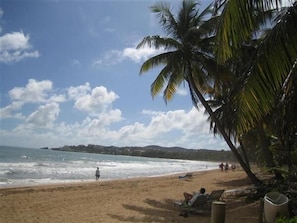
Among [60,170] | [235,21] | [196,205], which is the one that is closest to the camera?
[235,21]

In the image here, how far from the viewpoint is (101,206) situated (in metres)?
11.5

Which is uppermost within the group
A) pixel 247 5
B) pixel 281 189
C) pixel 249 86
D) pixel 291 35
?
pixel 247 5

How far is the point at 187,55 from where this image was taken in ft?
45.3

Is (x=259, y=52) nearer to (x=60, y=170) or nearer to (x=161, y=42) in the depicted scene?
(x=161, y=42)

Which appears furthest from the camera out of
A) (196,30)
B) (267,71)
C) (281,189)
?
(196,30)

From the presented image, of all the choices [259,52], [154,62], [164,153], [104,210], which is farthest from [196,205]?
[164,153]

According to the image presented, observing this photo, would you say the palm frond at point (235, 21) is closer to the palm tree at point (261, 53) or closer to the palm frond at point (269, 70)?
the palm tree at point (261, 53)

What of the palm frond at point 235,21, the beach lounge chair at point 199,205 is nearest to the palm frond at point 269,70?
the palm frond at point 235,21

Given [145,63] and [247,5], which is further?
[145,63]

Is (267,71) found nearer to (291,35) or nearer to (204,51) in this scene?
(291,35)

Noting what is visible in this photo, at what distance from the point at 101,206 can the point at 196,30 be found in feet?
25.1

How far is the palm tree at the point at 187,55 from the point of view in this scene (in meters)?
13.7

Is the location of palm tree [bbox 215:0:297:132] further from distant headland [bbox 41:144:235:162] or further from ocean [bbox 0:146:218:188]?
distant headland [bbox 41:144:235:162]

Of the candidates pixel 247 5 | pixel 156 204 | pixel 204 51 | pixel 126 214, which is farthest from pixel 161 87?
pixel 247 5
